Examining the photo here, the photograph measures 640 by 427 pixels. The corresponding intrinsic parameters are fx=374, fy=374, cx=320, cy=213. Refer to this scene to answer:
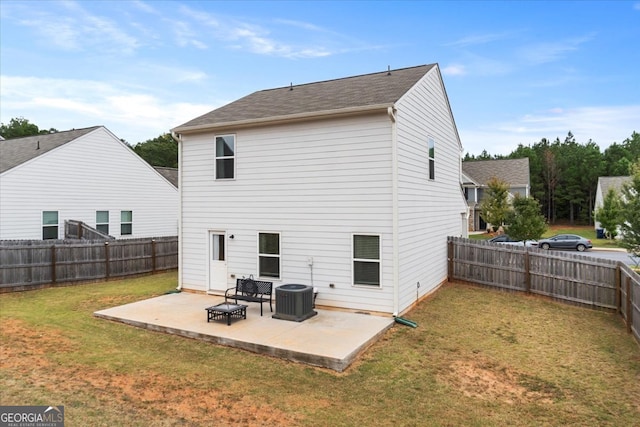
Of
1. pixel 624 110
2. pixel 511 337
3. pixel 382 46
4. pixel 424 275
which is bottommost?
pixel 511 337

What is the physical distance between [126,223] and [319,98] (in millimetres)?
16008

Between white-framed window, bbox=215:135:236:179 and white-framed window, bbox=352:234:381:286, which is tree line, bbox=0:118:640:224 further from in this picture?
white-framed window, bbox=352:234:381:286

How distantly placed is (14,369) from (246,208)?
645 cm

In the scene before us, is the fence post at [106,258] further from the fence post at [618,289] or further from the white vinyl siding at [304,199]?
the fence post at [618,289]

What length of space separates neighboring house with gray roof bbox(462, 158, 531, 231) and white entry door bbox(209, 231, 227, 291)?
3298cm

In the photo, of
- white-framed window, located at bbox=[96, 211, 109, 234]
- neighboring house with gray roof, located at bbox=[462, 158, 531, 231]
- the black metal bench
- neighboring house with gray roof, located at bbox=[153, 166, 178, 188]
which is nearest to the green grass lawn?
the black metal bench

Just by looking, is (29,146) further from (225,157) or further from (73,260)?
(225,157)

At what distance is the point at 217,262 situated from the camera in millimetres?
11867

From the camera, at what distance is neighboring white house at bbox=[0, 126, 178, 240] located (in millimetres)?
17031

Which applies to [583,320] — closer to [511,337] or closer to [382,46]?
[511,337]

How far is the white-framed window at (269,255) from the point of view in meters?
10.9

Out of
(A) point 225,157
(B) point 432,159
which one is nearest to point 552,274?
(B) point 432,159

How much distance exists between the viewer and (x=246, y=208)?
11.3m

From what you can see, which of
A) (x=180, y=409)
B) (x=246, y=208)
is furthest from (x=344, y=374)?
(x=246, y=208)
